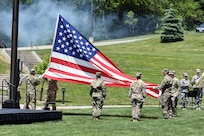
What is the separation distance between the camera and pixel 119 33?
74.3 m

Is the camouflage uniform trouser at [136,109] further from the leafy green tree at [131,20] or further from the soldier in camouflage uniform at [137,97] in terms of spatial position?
the leafy green tree at [131,20]

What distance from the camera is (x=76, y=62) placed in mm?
18531

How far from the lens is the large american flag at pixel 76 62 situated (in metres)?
18.3

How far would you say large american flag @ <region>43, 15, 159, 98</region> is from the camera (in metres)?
18.3

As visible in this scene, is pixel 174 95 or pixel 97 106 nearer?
pixel 97 106

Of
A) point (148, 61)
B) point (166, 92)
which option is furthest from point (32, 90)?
point (148, 61)

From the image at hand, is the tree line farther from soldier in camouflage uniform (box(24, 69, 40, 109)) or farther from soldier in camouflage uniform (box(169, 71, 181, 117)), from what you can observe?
soldier in camouflage uniform (box(24, 69, 40, 109))

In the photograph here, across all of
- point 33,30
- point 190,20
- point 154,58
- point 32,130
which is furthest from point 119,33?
point 32,130

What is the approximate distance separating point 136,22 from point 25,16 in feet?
48.2

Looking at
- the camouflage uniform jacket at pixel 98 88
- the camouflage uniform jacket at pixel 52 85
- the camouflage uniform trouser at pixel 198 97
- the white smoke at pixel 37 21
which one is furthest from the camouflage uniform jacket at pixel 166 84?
the white smoke at pixel 37 21

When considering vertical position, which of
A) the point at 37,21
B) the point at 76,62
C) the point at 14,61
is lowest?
the point at 14,61

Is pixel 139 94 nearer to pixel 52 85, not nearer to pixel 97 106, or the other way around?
pixel 97 106

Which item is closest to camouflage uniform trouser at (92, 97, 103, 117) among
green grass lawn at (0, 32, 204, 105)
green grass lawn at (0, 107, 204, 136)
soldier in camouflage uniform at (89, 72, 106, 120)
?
soldier in camouflage uniform at (89, 72, 106, 120)

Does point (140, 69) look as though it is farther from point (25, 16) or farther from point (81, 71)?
point (25, 16)
